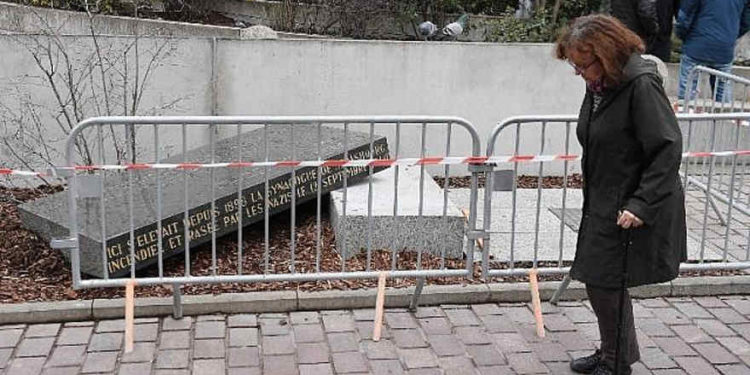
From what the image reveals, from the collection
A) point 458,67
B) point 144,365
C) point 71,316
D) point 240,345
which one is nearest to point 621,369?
point 240,345

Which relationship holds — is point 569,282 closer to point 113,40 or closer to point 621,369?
point 621,369

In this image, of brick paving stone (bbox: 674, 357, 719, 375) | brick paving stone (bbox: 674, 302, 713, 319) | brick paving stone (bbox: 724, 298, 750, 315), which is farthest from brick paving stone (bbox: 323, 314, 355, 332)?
brick paving stone (bbox: 724, 298, 750, 315)

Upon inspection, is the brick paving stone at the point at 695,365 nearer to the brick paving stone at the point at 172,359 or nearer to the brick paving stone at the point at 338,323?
the brick paving stone at the point at 338,323

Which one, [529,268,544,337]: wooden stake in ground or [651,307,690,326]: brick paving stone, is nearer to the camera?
[529,268,544,337]: wooden stake in ground

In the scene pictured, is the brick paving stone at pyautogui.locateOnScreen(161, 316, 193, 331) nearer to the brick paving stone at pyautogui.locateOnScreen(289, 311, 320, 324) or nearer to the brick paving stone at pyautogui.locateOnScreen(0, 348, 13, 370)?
the brick paving stone at pyautogui.locateOnScreen(289, 311, 320, 324)

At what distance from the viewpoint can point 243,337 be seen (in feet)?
15.8

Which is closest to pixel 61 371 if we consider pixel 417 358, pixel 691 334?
pixel 417 358

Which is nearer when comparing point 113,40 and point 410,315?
point 410,315

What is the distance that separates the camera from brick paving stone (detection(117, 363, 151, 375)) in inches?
172

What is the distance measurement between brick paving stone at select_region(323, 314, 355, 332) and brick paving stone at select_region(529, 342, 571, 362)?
1.02 m

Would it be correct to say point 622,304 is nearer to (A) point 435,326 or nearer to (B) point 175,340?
(A) point 435,326

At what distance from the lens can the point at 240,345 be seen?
15.5 ft

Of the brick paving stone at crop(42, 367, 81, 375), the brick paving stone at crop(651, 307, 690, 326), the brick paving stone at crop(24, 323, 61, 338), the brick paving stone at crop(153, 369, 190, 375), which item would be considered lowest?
the brick paving stone at crop(42, 367, 81, 375)

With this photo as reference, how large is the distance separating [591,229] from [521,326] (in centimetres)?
119
